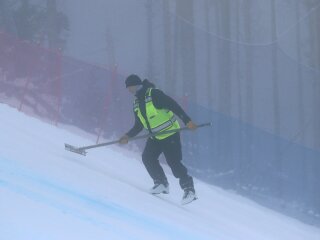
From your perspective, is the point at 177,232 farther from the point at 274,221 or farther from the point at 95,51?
the point at 95,51

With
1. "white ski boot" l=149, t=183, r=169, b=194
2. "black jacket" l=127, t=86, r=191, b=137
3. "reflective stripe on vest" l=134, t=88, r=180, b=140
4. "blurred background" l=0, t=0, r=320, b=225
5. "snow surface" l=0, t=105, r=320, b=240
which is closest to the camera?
"snow surface" l=0, t=105, r=320, b=240

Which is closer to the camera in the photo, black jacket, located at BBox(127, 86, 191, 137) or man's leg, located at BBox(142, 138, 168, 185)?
black jacket, located at BBox(127, 86, 191, 137)

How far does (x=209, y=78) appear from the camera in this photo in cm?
1062

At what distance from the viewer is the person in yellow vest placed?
5848mm

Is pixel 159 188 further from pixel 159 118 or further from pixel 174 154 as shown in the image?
pixel 159 118

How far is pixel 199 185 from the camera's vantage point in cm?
902

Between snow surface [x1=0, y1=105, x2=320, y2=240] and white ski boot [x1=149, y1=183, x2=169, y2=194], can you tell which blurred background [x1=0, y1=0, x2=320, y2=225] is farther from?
white ski boot [x1=149, y1=183, x2=169, y2=194]

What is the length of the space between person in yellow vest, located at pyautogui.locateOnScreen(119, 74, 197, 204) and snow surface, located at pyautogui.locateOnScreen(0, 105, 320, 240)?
216mm

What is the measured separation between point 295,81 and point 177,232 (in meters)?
6.40

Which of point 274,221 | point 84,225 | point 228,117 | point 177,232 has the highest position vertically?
point 84,225

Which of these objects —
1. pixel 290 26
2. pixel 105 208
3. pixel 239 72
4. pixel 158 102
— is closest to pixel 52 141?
pixel 158 102

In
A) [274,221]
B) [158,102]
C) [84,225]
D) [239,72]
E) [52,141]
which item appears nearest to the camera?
[84,225]

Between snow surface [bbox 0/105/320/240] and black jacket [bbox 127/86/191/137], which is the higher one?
black jacket [bbox 127/86/191/137]

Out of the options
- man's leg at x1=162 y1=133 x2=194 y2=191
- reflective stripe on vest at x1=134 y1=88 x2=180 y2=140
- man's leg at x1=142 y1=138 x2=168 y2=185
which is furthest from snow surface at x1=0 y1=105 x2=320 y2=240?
reflective stripe on vest at x1=134 y1=88 x2=180 y2=140
